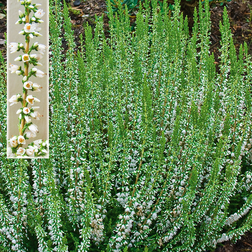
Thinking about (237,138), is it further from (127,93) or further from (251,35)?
(251,35)

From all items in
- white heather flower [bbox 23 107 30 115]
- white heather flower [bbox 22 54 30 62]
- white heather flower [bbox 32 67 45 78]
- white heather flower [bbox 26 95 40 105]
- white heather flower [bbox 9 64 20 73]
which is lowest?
white heather flower [bbox 23 107 30 115]

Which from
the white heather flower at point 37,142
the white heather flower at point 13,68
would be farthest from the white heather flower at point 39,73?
the white heather flower at point 37,142

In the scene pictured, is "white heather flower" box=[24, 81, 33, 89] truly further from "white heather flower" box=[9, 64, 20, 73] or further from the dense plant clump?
the dense plant clump

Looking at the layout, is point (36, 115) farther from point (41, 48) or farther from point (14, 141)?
point (41, 48)

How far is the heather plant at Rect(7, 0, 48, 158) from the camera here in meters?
2.31

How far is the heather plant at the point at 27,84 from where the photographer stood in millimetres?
2312

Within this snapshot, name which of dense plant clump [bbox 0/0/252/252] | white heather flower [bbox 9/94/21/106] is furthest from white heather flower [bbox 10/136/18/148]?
dense plant clump [bbox 0/0/252/252]

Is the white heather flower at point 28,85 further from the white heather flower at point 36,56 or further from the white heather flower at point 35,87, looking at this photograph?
the white heather flower at point 36,56

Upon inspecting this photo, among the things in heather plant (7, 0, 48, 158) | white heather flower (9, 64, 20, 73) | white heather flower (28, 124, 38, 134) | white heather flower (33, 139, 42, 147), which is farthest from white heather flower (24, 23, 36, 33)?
white heather flower (33, 139, 42, 147)

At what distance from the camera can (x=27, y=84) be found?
Answer: 7.59 ft

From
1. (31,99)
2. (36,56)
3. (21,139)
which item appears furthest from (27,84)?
(21,139)

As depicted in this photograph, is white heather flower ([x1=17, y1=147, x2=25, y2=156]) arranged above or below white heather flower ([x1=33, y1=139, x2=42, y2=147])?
below

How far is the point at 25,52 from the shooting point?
2383mm

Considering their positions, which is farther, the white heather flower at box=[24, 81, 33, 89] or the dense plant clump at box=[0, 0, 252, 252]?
the dense plant clump at box=[0, 0, 252, 252]
